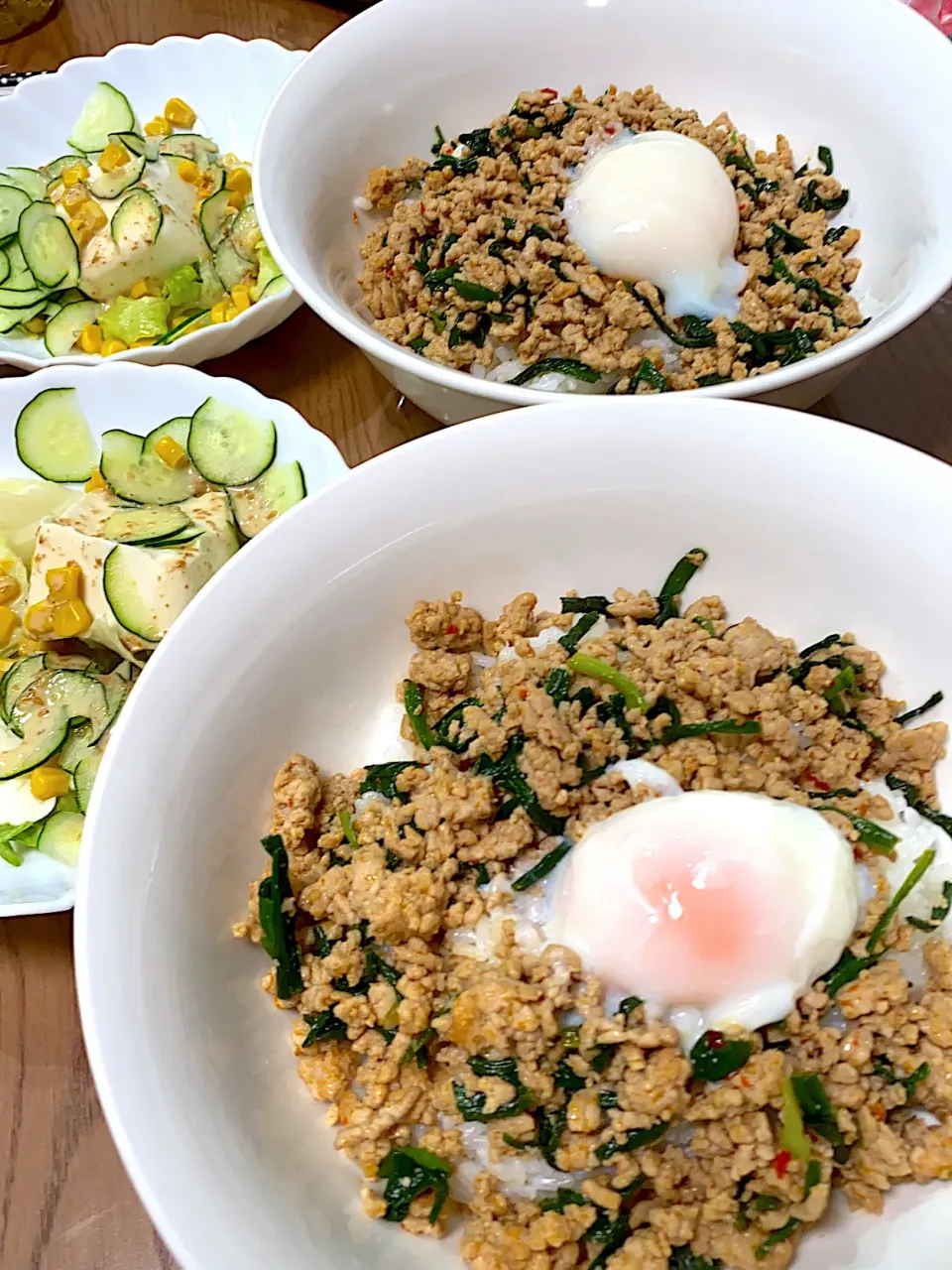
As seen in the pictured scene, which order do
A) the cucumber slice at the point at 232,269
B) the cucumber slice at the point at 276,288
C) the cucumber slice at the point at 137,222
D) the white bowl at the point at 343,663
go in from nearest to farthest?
the white bowl at the point at 343,663 → the cucumber slice at the point at 276,288 → the cucumber slice at the point at 137,222 → the cucumber slice at the point at 232,269

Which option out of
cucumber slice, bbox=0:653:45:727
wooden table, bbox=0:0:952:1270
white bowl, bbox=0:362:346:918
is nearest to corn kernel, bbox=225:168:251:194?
wooden table, bbox=0:0:952:1270

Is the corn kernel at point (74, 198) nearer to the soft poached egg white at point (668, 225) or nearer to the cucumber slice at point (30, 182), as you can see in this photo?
the cucumber slice at point (30, 182)

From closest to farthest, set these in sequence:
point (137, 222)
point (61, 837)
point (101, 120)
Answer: point (61, 837), point (137, 222), point (101, 120)

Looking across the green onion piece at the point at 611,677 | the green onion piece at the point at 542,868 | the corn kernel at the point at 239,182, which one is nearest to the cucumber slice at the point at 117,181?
the corn kernel at the point at 239,182

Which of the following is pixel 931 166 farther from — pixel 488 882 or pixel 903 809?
pixel 488 882

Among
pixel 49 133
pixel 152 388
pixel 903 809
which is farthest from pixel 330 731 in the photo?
pixel 49 133

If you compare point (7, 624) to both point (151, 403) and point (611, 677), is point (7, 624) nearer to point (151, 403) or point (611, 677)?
point (151, 403)

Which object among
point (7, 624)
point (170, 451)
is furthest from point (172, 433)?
point (7, 624)

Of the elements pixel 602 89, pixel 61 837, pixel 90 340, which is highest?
pixel 602 89

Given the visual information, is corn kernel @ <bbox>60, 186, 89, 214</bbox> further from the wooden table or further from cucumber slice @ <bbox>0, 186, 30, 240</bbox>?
the wooden table
